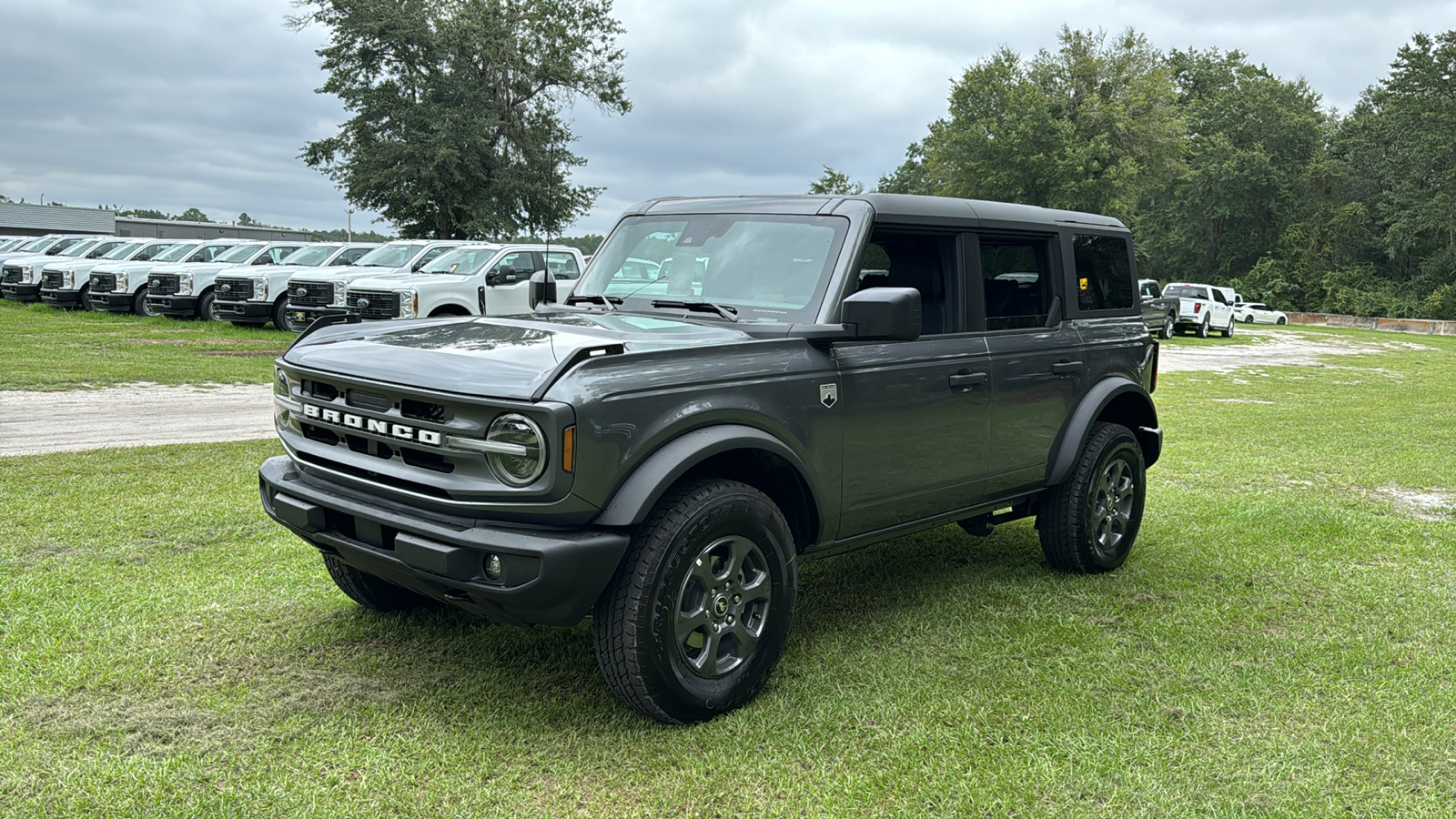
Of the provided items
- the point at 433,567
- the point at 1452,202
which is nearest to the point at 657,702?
the point at 433,567

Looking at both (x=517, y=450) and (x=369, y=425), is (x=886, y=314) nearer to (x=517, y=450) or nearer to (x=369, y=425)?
(x=517, y=450)

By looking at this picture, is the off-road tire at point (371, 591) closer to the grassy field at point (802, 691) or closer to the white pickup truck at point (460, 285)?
the grassy field at point (802, 691)

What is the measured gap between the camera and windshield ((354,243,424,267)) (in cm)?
1917

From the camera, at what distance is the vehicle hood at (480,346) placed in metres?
3.46

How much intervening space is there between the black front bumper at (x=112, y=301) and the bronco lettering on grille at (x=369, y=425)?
2270 centimetres

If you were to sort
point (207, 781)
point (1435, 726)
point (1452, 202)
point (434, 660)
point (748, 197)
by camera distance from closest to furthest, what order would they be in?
point (207, 781)
point (1435, 726)
point (434, 660)
point (748, 197)
point (1452, 202)

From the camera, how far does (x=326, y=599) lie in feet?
16.5

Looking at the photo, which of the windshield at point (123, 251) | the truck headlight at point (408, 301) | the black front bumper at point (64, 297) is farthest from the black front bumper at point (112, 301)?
the truck headlight at point (408, 301)

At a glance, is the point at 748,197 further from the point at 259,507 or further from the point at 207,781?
the point at 259,507

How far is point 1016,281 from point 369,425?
3381 mm

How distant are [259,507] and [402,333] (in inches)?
126

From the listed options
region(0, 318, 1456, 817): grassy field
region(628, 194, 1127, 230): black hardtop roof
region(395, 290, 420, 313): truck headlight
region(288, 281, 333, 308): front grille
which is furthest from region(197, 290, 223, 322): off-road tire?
region(628, 194, 1127, 230): black hardtop roof

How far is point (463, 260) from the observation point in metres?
17.8

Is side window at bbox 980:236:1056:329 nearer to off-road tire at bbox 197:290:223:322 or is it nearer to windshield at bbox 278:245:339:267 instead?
windshield at bbox 278:245:339:267
